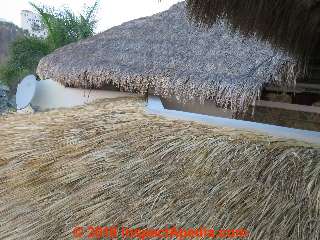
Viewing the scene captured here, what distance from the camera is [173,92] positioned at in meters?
2.90

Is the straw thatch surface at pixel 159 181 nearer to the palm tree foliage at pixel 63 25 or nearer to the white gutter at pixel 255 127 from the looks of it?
the white gutter at pixel 255 127

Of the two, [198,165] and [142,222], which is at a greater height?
[198,165]

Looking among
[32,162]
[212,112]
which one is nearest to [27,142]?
[32,162]

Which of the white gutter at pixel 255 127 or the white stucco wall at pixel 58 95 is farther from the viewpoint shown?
the white stucco wall at pixel 58 95

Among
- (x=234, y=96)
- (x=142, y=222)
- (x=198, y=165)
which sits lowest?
(x=142, y=222)

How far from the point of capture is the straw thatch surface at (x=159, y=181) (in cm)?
140

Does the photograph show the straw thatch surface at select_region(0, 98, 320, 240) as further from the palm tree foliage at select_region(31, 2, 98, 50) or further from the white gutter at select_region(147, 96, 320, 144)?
the palm tree foliage at select_region(31, 2, 98, 50)

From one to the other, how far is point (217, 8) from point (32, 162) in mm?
1169

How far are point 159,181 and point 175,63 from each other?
5.32 feet

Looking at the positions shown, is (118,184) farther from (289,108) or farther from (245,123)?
(289,108)

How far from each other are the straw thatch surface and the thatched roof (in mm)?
492

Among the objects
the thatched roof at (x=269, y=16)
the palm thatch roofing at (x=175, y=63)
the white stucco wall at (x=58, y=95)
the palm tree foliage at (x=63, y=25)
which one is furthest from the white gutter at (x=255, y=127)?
the palm tree foliage at (x=63, y=25)

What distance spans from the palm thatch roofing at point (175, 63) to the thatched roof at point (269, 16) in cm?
47

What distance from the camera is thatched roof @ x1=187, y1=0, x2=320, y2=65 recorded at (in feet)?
4.85
